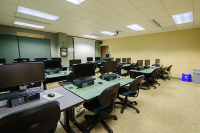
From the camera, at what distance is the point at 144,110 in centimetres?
246

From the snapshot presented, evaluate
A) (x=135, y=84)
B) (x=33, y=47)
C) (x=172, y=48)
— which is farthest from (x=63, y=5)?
(x=172, y=48)

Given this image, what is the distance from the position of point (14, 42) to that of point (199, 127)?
791 centimetres

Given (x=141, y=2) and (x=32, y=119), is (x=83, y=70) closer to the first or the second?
(x=32, y=119)

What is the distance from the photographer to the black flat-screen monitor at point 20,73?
1283mm

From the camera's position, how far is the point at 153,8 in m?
2.90

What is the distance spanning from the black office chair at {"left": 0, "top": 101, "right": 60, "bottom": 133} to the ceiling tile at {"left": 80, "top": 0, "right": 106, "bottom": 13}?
8.98 feet

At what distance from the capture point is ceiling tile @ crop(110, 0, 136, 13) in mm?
2625

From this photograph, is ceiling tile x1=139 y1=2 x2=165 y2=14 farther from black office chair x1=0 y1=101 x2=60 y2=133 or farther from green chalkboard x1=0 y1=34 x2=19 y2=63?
green chalkboard x1=0 y1=34 x2=19 y2=63

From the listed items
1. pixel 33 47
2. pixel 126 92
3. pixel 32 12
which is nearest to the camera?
pixel 126 92

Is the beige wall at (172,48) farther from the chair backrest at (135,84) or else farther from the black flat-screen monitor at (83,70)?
the black flat-screen monitor at (83,70)

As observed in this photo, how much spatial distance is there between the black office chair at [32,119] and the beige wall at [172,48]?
7.02 m

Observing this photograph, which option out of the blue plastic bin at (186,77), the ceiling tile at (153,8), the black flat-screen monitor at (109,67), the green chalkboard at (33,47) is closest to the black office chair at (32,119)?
the black flat-screen monitor at (109,67)

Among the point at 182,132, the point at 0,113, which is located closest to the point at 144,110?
the point at 182,132

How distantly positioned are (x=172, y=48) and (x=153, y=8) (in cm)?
404
